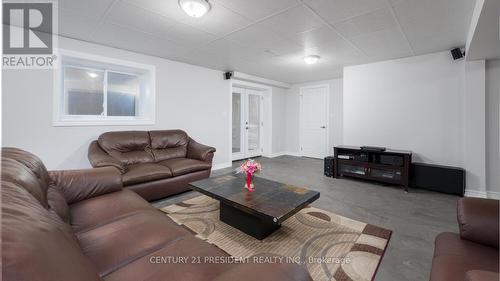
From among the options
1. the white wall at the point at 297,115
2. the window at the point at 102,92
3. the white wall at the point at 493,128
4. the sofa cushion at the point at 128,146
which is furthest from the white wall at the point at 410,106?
the window at the point at 102,92

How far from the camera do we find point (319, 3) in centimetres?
224

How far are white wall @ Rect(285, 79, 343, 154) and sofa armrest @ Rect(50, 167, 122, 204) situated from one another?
5442 mm

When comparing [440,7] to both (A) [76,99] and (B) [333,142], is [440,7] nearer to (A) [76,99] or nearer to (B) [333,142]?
(B) [333,142]

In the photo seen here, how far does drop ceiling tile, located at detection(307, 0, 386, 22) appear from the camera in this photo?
2227 mm

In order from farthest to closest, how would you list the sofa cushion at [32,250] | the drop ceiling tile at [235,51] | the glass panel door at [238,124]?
the glass panel door at [238,124] → the drop ceiling tile at [235,51] → the sofa cushion at [32,250]

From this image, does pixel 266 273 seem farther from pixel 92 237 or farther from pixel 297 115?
pixel 297 115

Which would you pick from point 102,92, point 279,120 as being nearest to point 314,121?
point 279,120

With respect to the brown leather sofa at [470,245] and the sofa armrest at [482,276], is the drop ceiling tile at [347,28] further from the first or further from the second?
the sofa armrest at [482,276]

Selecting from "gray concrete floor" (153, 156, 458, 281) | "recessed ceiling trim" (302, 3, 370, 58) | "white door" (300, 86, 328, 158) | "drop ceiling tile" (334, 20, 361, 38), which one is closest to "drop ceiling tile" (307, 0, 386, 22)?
"recessed ceiling trim" (302, 3, 370, 58)

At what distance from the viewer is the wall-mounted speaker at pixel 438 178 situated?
10.6 feet

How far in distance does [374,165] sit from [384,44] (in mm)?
2032

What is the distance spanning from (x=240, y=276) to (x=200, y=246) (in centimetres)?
50

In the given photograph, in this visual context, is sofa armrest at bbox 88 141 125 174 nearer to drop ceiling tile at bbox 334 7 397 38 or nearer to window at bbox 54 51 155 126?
window at bbox 54 51 155 126

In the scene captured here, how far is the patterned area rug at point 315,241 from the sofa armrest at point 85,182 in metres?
0.81
